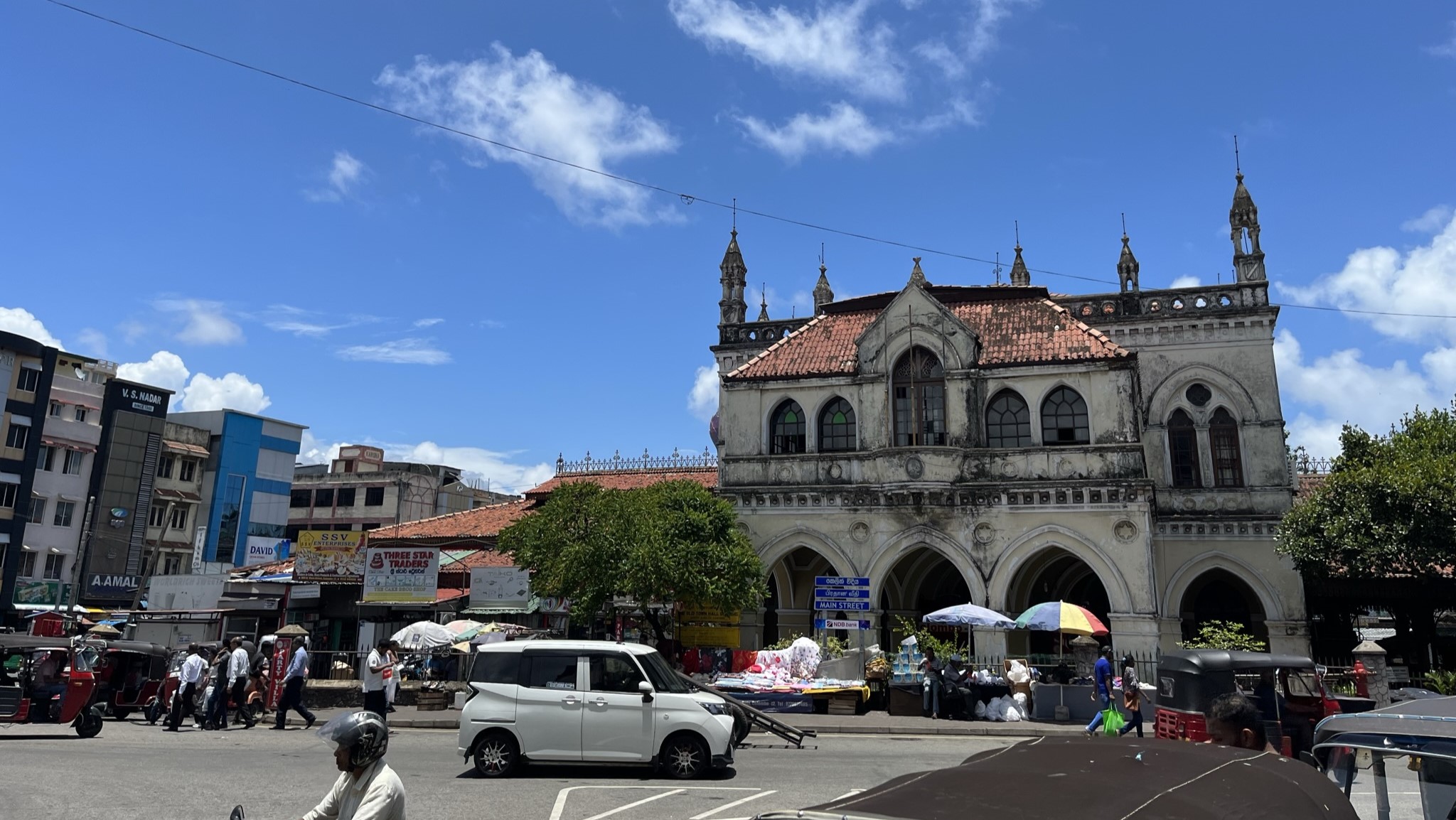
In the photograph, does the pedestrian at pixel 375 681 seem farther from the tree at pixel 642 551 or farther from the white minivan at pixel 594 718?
the tree at pixel 642 551

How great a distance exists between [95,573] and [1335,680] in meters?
48.7

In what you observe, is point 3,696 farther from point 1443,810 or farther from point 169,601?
point 169,601

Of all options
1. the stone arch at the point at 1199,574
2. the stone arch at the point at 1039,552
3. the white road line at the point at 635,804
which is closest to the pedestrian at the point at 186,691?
the white road line at the point at 635,804

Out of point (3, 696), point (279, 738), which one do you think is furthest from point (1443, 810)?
point (3, 696)

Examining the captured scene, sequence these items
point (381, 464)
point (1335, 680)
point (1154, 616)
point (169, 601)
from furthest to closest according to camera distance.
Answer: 1. point (381, 464)
2. point (169, 601)
3. point (1154, 616)
4. point (1335, 680)

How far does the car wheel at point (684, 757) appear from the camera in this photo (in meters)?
11.3

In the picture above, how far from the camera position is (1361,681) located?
19.5 m

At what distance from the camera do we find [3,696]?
15211 mm

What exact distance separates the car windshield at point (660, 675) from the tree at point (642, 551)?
9.81 meters

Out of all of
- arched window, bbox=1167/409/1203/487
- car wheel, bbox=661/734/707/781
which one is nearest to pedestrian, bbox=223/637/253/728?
car wheel, bbox=661/734/707/781

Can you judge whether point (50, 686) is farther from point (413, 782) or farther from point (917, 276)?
point (917, 276)

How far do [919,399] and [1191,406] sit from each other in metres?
8.72

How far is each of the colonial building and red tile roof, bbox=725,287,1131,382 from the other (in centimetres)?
7

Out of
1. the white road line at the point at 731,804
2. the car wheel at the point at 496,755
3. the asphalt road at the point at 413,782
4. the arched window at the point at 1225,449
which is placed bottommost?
the asphalt road at the point at 413,782
